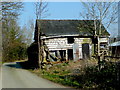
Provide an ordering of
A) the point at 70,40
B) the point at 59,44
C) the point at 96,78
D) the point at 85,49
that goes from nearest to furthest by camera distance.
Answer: the point at 96,78, the point at 59,44, the point at 70,40, the point at 85,49

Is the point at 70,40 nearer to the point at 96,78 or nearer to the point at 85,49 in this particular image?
the point at 85,49

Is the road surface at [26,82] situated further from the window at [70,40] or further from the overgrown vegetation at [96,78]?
the window at [70,40]

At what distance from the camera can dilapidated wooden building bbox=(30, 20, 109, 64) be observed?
26.1m

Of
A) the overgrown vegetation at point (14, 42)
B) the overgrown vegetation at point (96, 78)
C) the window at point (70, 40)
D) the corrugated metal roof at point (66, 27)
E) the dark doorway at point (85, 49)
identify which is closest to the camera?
the overgrown vegetation at point (96, 78)

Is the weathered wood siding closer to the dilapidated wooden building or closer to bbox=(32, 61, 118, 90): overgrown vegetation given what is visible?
the dilapidated wooden building

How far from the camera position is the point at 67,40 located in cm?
2689

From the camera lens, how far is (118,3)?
22891 millimetres

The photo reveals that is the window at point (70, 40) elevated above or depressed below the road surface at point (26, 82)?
above

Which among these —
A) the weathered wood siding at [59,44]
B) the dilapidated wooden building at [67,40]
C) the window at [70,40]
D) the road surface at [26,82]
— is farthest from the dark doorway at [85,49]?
the road surface at [26,82]

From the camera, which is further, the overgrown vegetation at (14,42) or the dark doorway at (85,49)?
the overgrown vegetation at (14,42)

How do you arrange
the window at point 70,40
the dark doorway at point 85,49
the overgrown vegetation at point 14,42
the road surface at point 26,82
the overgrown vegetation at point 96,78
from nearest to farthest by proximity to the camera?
the overgrown vegetation at point 96,78, the road surface at point 26,82, the window at point 70,40, the dark doorway at point 85,49, the overgrown vegetation at point 14,42

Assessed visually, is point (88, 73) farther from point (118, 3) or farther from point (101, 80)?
point (118, 3)

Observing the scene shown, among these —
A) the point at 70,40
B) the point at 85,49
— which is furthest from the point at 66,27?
the point at 85,49

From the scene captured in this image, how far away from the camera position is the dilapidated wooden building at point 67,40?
2606 cm
